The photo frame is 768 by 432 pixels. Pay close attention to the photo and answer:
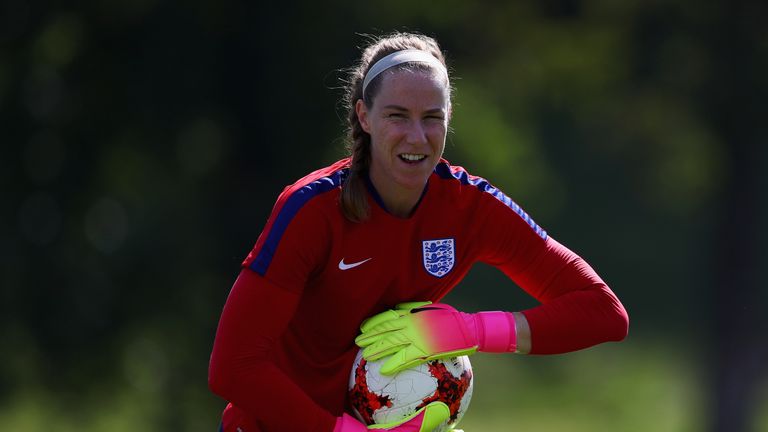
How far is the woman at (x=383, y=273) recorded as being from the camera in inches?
131

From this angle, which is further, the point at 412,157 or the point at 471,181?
the point at 471,181

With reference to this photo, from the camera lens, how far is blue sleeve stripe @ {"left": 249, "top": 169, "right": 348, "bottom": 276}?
3312 millimetres

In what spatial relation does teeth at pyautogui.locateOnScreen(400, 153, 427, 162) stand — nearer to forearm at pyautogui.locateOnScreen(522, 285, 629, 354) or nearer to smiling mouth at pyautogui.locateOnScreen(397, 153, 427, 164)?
smiling mouth at pyautogui.locateOnScreen(397, 153, 427, 164)

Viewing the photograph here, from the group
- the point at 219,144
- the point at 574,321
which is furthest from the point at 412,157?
the point at 219,144

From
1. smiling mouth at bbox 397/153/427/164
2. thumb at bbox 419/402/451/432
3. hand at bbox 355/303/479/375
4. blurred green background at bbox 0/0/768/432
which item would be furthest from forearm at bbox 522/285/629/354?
blurred green background at bbox 0/0/768/432

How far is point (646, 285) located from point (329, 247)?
12.4 metres

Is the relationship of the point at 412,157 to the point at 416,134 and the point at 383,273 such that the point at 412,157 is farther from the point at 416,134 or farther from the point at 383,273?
the point at 383,273

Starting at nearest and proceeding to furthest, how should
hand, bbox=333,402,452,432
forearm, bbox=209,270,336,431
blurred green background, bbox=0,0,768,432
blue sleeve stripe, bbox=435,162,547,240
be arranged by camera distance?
forearm, bbox=209,270,336,431 < hand, bbox=333,402,452,432 < blue sleeve stripe, bbox=435,162,547,240 < blurred green background, bbox=0,0,768,432

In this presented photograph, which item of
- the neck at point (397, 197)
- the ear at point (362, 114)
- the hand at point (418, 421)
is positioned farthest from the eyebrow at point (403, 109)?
the hand at point (418, 421)

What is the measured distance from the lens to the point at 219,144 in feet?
35.6

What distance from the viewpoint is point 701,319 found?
1354 centimetres

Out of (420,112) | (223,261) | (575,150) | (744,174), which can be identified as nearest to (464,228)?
(420,112)

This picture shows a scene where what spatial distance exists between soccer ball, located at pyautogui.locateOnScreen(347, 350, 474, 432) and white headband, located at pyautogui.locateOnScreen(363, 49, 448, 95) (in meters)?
0.80

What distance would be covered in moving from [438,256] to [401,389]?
0.42 meters
